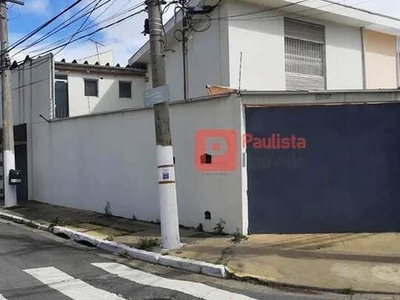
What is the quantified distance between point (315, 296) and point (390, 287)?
106cm

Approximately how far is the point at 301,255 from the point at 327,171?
2405mm

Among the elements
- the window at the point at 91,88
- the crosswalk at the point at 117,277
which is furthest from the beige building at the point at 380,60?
the crosswalk at the point at 117,277

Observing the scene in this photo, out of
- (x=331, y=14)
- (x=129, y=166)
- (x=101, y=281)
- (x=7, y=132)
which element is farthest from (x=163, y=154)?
(x=7, y=132)

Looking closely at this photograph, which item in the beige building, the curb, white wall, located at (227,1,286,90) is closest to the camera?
the curb

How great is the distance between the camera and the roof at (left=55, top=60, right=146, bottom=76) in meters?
20.0

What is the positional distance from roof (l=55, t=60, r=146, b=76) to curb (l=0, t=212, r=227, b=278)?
7.77m

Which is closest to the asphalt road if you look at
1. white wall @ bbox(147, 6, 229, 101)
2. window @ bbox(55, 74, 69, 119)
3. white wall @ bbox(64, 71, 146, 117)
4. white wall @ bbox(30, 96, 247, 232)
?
white wall @ bbox(30, 96, 247, 232)

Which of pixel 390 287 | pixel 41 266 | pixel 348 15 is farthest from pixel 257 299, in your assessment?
pixel 348 15

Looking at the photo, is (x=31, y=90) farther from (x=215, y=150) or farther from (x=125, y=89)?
(x=215, y=150)

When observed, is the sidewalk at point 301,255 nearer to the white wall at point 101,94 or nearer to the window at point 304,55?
the window at point 304,55

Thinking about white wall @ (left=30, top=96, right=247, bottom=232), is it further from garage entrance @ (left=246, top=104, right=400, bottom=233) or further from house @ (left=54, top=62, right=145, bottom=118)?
house @ (left=54, top=62, right=145, bottom=118)

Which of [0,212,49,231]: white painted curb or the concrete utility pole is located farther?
[0,212,49,231]: white painted curb

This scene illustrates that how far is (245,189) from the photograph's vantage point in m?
10.9

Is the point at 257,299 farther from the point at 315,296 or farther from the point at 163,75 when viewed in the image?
the point at 163,75
